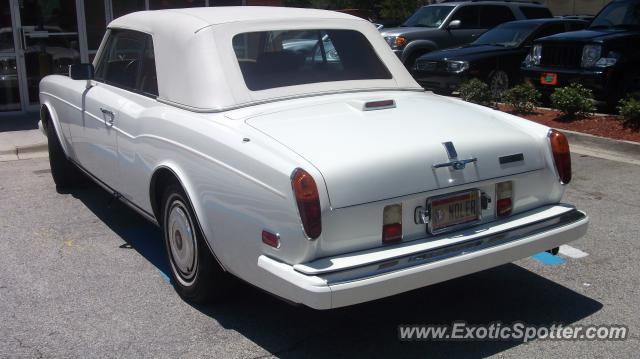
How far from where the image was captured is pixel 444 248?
11.7ft

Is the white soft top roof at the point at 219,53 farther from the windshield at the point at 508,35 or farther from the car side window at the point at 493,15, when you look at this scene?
the car side window at the point at 493,15

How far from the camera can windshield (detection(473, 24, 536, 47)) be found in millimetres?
12945

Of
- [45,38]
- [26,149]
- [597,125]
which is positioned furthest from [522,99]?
[45,38]

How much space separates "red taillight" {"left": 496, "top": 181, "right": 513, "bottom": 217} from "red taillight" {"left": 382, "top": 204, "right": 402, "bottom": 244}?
683 mm

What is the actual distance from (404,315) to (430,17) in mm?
12579

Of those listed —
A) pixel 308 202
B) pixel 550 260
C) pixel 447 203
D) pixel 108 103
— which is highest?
pixel 108 103

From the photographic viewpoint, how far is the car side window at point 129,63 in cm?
492

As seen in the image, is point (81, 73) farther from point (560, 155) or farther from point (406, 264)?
point (560, 155)

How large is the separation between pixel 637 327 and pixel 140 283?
3.07m

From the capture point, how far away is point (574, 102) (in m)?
9.33

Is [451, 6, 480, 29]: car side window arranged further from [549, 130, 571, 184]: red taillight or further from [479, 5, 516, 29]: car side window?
[549, 130, 571, 184]: red taillight

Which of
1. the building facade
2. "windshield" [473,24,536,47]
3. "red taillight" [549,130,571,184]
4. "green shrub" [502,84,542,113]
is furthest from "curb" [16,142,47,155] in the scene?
"windshield" [473,24,536,47]

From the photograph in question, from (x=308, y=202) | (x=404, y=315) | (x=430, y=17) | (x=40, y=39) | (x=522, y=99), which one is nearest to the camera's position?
(x=308, y=202)

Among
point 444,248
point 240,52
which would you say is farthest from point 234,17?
point 444,248
